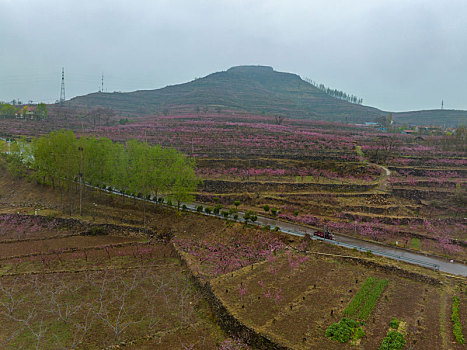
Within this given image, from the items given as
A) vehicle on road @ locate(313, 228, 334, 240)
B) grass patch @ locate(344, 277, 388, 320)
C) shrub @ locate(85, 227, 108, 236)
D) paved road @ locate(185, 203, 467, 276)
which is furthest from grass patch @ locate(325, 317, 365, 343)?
shrub @ locate(85, 227, 108, 236)

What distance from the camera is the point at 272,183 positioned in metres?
50.9

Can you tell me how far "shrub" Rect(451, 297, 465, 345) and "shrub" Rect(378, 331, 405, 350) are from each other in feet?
11.5

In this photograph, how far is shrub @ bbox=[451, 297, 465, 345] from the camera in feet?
60.3

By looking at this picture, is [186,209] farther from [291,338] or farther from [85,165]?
[291,338]

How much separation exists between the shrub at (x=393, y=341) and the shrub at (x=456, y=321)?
11.5 feet

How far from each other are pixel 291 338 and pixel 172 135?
2873 inches

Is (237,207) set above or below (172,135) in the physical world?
below

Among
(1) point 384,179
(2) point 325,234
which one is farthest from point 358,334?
(1) point 384,179

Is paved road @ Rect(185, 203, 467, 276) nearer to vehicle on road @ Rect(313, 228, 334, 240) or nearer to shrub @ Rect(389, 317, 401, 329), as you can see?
vehicle on road @ Rect(313, 228, 334, 240)

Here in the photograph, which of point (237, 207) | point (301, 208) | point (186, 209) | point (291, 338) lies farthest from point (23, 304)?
point (301, 208)

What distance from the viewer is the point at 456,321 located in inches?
792

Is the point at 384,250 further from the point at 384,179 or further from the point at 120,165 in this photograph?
the point at 120,165

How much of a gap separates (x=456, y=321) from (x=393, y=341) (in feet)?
19.0

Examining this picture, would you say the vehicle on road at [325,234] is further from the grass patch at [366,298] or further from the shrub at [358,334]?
the shrub at [358,334]
